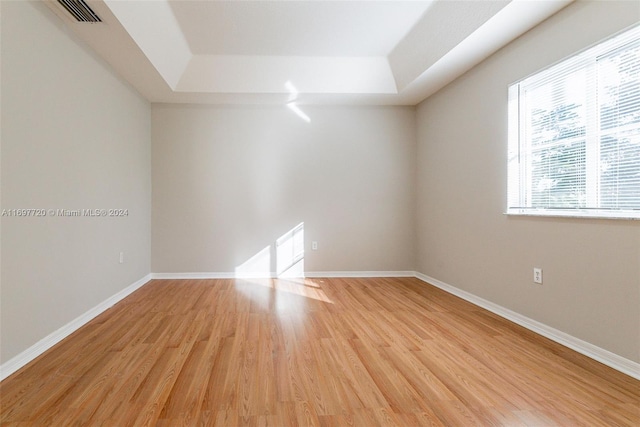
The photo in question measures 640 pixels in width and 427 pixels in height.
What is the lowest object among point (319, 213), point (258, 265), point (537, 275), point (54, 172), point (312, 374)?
point (312, 374)

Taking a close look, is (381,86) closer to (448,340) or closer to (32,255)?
(448,340)

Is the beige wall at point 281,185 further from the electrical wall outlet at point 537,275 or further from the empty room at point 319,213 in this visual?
the electrical wall outlet at point 537,275

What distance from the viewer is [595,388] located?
1.74m

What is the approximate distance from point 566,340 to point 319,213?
3.13 m

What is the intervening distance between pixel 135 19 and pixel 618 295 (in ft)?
13.2

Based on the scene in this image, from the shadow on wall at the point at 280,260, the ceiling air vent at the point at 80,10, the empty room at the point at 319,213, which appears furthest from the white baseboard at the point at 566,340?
the ceiling air vent at the point at 80,10

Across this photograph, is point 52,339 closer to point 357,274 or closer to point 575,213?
point 357,274

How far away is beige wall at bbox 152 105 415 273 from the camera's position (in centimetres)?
453

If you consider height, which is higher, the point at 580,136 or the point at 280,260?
the point at 580,136

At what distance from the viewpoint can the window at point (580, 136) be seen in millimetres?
1978

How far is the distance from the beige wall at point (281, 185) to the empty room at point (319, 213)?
32 mm

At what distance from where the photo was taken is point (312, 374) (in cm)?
189

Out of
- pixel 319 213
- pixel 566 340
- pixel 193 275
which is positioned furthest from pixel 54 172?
pixel 566 340

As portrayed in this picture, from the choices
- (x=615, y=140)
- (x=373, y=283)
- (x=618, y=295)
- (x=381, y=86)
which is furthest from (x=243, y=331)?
(x=381, y=86)
